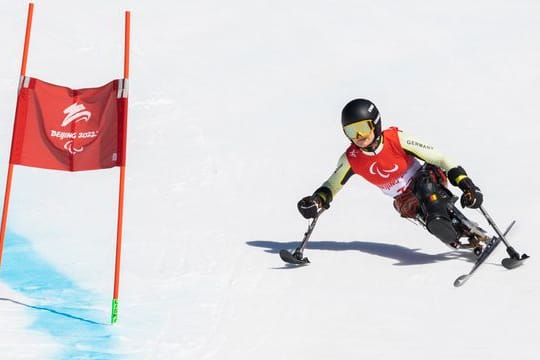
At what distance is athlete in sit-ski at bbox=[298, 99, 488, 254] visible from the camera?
26.5ft

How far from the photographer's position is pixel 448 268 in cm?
820

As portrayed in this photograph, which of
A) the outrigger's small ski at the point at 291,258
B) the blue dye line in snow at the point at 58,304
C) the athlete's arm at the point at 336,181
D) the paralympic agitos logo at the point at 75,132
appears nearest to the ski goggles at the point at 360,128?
the athlete's arm at the point at 336,181

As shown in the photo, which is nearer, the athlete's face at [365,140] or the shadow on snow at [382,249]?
the athlete's face at [365,140]

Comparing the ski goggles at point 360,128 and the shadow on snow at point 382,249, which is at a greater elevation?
the ski goggles at point 360,128

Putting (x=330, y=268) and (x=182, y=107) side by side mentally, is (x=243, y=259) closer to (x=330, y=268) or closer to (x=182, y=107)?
(x=330, y=268)

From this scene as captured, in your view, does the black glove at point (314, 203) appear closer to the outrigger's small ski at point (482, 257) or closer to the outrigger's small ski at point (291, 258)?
the outrigger's small ski at point (291, 258)

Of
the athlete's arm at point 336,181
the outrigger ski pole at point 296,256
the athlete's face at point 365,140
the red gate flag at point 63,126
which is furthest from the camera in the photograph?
the athlete's arm at point 336,181

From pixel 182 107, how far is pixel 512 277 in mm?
6721

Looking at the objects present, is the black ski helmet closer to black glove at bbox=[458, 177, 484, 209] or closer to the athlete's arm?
the athlete's arm

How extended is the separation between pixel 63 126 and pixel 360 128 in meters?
2.48

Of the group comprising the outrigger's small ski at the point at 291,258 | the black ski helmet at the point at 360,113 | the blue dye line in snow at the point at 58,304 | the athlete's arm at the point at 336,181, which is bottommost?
the blue dye line in snow at the point at 58,304

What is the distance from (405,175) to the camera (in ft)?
27.8

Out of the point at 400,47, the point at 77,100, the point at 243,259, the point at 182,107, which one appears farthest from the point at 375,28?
the point at 77,100

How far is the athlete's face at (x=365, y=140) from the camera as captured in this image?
26.9ft
